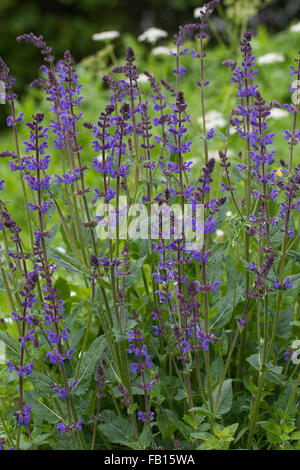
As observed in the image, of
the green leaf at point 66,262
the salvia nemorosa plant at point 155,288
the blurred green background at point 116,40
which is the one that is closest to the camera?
the salvia nemorosa plant at point 155,288

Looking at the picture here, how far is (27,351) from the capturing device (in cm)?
245

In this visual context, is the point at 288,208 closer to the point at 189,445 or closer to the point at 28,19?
the point at 189,445

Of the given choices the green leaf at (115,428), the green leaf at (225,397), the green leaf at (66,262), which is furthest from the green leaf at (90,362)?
the green leaf at (225,397)

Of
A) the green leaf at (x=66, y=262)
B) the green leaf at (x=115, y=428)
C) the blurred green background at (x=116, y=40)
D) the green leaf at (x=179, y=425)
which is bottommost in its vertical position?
the green leaf at (x=115, y=428)

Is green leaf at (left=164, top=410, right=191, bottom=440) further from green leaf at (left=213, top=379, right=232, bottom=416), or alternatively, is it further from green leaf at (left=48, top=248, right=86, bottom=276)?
green leaf at (left=48, top=248, right=86, bottom=276)

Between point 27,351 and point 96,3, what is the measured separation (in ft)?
36.9

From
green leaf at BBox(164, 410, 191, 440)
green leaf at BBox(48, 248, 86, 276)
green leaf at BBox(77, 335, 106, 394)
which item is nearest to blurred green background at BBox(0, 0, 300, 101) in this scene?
green leaf at BBox(48, 248, 86, 276)

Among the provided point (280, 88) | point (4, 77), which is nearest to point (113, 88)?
point (4, 77)

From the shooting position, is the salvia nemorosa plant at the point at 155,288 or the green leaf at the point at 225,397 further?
the green leaf at the point at 225,397

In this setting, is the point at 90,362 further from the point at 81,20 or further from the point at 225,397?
the point at 81,20

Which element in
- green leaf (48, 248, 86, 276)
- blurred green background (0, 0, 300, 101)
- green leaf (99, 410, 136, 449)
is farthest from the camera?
blurred green background (0, 0, 300, 101)

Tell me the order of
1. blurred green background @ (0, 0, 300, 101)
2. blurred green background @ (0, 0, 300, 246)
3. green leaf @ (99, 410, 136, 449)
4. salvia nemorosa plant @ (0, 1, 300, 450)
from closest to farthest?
1. salvia nemorosa plant @ (0, 1, 300, 450)
2. green leaf @ (99, 410, 136, 449)
3. blurred green background @ (0, 0, 300, 246)
4. blurred green background @ (0, 0, 300, 101)


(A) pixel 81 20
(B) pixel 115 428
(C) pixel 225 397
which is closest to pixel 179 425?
(C) pixel 225 397

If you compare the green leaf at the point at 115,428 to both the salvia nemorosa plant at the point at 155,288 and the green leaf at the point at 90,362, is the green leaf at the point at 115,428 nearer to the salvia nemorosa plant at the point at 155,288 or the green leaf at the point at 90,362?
the salvia nemorosa plant at the point at 155,288
